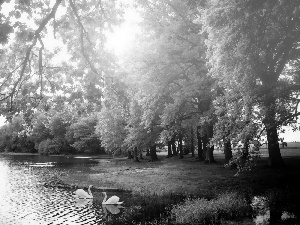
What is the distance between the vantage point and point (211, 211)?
14.8 m

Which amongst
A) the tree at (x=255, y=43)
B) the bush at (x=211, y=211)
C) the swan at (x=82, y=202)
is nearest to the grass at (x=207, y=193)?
the bush at (x=211, y=211)

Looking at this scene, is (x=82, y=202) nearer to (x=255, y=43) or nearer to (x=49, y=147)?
(x=255, y=43)

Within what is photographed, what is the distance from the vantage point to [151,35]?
28516 mm

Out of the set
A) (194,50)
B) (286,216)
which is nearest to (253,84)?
(286,216)

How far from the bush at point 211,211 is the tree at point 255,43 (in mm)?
4719

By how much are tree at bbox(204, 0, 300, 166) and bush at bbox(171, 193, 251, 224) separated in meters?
4.72

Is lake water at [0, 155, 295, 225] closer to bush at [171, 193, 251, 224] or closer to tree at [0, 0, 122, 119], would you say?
bush at [171, 193, 251, 224]

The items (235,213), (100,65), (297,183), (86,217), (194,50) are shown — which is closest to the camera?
(100,65)

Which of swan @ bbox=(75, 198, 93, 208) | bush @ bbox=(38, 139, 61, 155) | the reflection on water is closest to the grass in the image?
swan @ bbox=(75, 198, 93, 208)

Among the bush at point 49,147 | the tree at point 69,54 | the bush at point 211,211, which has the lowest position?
the bush at point 211,211

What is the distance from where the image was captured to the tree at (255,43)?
43.7 feet

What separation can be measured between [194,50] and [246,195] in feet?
47.4

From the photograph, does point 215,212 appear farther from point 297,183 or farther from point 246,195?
point 297,183

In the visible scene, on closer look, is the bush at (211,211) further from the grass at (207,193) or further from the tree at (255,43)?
the tree at (255,43)
